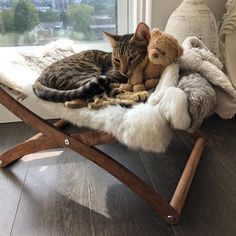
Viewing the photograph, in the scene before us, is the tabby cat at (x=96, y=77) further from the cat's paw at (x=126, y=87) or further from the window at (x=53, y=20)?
the window at (x=53, y=20)

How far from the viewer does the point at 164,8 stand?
5.12 ft

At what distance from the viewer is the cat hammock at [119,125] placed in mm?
821

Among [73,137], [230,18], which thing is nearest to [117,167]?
[73,137]

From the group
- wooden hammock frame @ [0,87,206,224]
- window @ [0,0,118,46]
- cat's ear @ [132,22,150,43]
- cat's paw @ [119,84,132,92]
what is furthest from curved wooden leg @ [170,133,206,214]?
window @ [0,0,118,46]

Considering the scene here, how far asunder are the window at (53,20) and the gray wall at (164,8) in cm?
26

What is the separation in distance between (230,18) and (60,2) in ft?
3.02

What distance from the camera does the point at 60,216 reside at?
101 centimetres

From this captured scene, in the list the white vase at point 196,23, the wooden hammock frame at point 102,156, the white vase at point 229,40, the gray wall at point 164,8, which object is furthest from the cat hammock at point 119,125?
the gray wall at point 164,8

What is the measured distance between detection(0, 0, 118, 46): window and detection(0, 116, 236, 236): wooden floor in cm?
65

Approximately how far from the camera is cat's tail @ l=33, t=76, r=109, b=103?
950 mm

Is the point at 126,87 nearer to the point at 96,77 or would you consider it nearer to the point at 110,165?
the point at 96,77

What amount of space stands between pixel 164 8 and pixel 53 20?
0.63 metres

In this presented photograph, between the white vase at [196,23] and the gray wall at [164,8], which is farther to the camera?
the gray wall at [164,8]

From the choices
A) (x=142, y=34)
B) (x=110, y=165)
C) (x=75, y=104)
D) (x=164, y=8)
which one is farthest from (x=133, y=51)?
(x=164, y=8)
